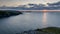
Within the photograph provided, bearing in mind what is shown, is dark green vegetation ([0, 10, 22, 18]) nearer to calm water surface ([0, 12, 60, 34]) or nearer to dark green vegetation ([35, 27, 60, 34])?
calm water surface ([0, 12, 60, 34])

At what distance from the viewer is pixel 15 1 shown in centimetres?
388

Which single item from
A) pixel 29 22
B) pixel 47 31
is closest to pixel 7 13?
pixel 29 22

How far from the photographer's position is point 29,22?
392cm

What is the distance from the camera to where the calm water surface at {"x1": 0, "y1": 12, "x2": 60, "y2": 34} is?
381cm

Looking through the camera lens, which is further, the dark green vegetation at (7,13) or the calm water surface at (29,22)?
the dark green vegetation at (7,13)

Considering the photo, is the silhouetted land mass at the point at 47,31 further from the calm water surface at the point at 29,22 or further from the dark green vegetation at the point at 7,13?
the dark green vegetation at the point at 7,13

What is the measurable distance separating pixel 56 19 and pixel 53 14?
0.15 metres

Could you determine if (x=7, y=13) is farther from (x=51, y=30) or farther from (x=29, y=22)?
(x=51, y=30)

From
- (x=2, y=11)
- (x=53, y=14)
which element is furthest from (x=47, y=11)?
(x=2, y=11)

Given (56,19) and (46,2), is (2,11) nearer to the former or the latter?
(46,2)

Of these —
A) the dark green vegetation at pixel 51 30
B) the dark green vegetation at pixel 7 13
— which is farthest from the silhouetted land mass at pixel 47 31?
the dark green vegetation at pixel 7 13

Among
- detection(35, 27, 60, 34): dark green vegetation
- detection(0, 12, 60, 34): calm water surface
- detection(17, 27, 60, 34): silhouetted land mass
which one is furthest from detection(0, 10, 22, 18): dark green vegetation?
detection(35, 27, 60, 34): dark green vegetation

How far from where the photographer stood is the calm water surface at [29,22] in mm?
3809

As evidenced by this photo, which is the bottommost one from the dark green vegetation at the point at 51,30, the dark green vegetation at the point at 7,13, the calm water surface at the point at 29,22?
the dark green vegetation at the point at 51,30
